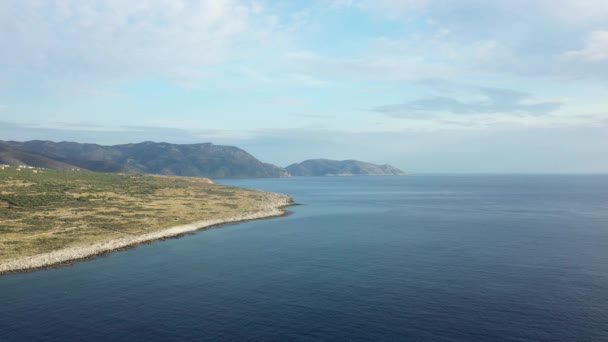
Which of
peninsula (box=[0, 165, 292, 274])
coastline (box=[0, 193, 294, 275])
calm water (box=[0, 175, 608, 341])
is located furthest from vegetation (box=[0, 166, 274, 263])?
calm water (box=[0, 175, 608, 341])

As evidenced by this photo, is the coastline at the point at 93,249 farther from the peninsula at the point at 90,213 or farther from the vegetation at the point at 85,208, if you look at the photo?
the vegetation at the point at 85,208

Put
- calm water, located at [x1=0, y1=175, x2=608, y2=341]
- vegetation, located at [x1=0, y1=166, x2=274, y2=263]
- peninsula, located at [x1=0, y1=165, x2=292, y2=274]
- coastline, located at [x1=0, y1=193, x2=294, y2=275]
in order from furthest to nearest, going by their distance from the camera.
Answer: vegetation, located at [x1=0, y1=166, x2=274, y2=263] → peninsula, located at [x1=0, y1=165, x2=292, y2=274] → coastline, located at [x1=0, y1=193, x2=294, y2=275] → calm water, located at [x1=0, y1=175, x2=608, y2=341]

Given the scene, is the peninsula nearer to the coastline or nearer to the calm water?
the coastline

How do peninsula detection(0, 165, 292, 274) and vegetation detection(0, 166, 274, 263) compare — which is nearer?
peninsula detection(0, 165, 292, 274)

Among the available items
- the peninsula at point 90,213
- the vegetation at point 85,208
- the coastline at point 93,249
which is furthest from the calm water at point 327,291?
the vegetation at point 85,208


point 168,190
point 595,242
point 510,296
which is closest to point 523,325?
point 510,296

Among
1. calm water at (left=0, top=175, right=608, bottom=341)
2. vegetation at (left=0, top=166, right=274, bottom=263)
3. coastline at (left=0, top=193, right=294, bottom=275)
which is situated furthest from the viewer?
vegetation at (left=0, top=166, right=274, bottom=263)

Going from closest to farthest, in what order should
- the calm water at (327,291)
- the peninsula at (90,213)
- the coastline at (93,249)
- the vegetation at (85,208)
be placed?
the calm water at (327,291) → the coastline at (93,249) → the peninsula at (90,213) → the vegetation at (85,208)

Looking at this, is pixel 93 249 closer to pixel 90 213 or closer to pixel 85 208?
pixel 90 213
